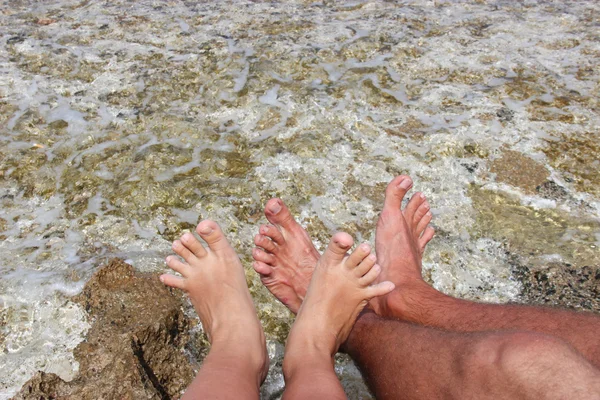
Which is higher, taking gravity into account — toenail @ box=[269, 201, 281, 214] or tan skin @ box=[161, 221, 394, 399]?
toenail @ box=[269, 201, 281, 214]

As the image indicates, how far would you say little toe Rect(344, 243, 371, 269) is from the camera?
183 cm

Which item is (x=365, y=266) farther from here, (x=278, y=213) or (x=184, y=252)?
(x=184, y=252)

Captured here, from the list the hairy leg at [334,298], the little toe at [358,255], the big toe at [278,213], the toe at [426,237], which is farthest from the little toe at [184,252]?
the toe at [426,237]

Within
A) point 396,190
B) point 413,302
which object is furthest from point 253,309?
point 396,190

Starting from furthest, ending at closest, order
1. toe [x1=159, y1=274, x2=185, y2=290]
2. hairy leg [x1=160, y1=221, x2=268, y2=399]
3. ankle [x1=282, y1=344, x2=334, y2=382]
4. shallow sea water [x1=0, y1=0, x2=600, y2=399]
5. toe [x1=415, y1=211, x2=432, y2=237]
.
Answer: toe [x1=415, y1=211, x2=432, y2=237]
shallow sea water [x1=0, y1=0, x2=600, y2=399]
toe [x1=159, y1=274, x2=185, y2=290]
ankle [x1=282, y1=344, x2=334, y2=382]
hairy leg [x1=160, y1=221, x2=268, y2=399]

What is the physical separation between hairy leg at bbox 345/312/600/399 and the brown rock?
4.44 ft

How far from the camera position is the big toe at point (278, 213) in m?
2.15

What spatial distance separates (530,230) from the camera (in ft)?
7.95

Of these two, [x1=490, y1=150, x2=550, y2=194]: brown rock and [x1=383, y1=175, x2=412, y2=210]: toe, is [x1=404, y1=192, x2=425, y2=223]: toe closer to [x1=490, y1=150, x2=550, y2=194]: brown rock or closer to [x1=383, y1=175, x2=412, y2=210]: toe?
[x1=383, y1=175, x2=412, y2=210]: toe

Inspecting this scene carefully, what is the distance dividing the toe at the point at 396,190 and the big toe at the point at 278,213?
18.4 inches

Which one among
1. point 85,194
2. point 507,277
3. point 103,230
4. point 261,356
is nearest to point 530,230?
point 507,277

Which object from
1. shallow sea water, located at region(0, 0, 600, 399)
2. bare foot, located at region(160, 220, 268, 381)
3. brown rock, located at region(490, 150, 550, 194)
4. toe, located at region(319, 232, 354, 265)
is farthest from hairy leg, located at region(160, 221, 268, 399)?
brown rock, located at region(490, 150, 550, 194)

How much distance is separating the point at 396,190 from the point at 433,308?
68 centimetres

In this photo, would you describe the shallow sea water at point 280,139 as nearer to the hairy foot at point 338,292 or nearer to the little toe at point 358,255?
the hairy foot at point 338,292
